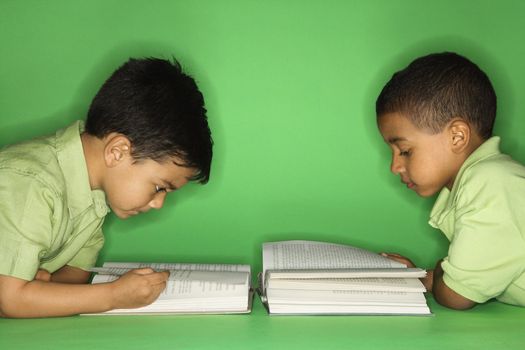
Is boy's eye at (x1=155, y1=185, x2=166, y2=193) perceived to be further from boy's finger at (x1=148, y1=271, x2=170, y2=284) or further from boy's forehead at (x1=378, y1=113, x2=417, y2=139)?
boy's forehead at (x1=378, y1=113, x2=417, y2=139)

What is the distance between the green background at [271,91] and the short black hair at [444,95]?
0.29m

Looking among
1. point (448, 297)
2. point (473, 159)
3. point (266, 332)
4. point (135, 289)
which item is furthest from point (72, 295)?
point (473, 159)

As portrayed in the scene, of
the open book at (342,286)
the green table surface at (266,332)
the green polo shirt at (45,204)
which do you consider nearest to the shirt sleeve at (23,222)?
the green polo shirt at (45,204)

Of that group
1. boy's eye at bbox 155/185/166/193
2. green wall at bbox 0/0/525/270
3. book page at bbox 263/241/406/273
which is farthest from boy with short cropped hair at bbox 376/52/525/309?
boy's eye at bbox 155/185/166/193

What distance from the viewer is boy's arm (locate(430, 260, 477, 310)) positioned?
1.36 m

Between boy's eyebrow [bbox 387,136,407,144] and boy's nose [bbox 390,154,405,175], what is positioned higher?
boy's eyebrow [bbox 387,136,407,144]

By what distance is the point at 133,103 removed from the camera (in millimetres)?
1398

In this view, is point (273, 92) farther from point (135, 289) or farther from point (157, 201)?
point (135, 289)

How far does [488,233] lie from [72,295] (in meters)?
0.78

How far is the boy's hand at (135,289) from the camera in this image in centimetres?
128

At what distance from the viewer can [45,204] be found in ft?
4.21

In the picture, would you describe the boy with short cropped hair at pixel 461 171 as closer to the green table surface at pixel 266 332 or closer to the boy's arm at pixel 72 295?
the green table surface at pixel 266 332

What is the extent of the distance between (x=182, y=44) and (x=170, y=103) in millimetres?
416

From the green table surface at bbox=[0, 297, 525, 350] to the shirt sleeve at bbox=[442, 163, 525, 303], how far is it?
0.07 metres
